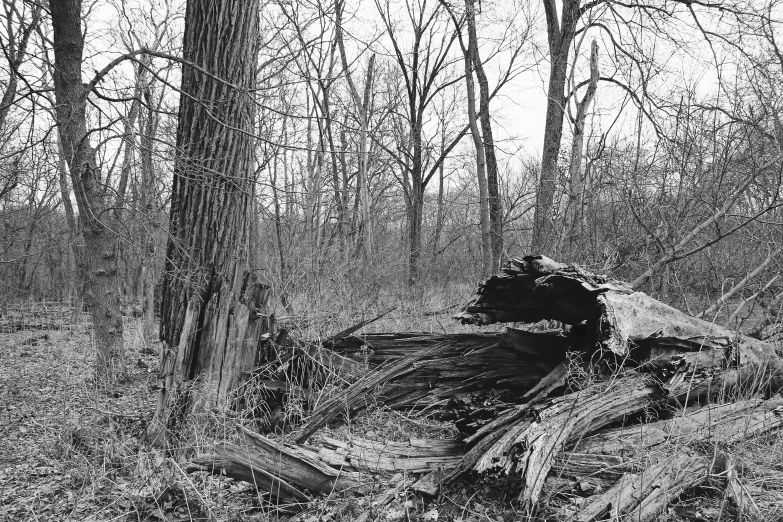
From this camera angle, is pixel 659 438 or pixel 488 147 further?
pixel 488 147

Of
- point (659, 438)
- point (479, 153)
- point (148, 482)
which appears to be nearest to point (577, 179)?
point (659, 438)

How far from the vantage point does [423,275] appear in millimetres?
16375

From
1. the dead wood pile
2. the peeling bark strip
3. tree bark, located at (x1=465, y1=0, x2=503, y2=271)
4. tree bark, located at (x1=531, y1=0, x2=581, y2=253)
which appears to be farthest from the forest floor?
tree bark, located at (x1=465, y1=0, x2=503, y2=271)

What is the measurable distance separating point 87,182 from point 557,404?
550cm

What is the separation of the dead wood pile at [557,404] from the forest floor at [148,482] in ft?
0.37

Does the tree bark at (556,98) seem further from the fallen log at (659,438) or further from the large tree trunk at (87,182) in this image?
the large tree trunk at (87,182)

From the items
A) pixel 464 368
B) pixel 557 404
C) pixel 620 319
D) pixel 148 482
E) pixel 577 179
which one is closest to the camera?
pixel 148 482

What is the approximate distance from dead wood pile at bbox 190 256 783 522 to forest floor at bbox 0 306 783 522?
11 centimetres

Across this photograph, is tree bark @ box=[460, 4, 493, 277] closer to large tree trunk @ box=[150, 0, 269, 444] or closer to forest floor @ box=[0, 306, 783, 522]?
large tree trunk @ box=[150, 0, 269, 444]

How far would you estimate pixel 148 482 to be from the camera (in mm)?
3098

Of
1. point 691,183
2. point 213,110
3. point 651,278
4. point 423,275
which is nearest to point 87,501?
point 213,110

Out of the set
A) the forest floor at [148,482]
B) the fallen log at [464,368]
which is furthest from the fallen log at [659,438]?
the fallen log at [464,368]

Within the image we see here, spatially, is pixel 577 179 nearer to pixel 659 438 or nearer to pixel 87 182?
pixel 659 438

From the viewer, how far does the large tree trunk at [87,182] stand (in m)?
5.58
